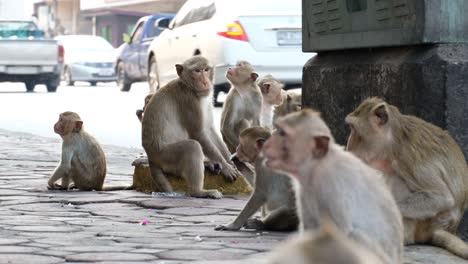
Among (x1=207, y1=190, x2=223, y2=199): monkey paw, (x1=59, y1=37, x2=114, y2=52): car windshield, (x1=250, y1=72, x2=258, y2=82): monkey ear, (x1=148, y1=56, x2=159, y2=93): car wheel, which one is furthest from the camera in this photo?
(x1=59, y1=37, x2=114, y2=52): car windshield

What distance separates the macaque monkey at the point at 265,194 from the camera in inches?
226

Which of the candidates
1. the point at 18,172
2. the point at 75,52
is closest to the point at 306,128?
the point at 18,172

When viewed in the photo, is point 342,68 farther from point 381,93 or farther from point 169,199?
point 169,199

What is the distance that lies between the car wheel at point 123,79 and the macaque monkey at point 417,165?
23.8 metres

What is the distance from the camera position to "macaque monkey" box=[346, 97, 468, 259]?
201 inches

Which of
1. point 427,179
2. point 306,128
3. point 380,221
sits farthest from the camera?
point 427,179

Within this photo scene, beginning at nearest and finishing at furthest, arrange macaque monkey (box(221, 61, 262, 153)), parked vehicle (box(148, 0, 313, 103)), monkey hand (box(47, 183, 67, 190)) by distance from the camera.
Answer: monkey hand (box(47, 183, 67, 190)), macaque monkey (box(221, 61, 262, 153)), parked vehicle (box(148, 0, 313, 103))

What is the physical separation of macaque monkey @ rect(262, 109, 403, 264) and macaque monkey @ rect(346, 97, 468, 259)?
1373 mm

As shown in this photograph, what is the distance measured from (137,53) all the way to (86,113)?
8.20 meters

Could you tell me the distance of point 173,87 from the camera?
26.2 ft

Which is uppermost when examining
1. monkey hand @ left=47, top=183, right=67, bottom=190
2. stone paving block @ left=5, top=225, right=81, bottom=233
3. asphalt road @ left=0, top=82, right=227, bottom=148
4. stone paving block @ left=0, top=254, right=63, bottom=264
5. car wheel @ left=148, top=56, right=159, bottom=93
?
stone paving block @ left=0, top=254, right=63, bottom=264

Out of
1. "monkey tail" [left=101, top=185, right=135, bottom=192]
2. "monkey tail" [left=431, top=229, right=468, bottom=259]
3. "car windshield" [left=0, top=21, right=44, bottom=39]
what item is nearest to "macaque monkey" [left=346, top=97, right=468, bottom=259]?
"monkey tail" [left=431, top=229, right=468, bottom=259]

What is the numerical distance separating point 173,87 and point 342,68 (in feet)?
5.79

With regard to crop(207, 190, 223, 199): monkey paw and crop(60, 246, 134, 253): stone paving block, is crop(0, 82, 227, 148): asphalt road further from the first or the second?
crop(60, 246, 134, 253): stone paving block
